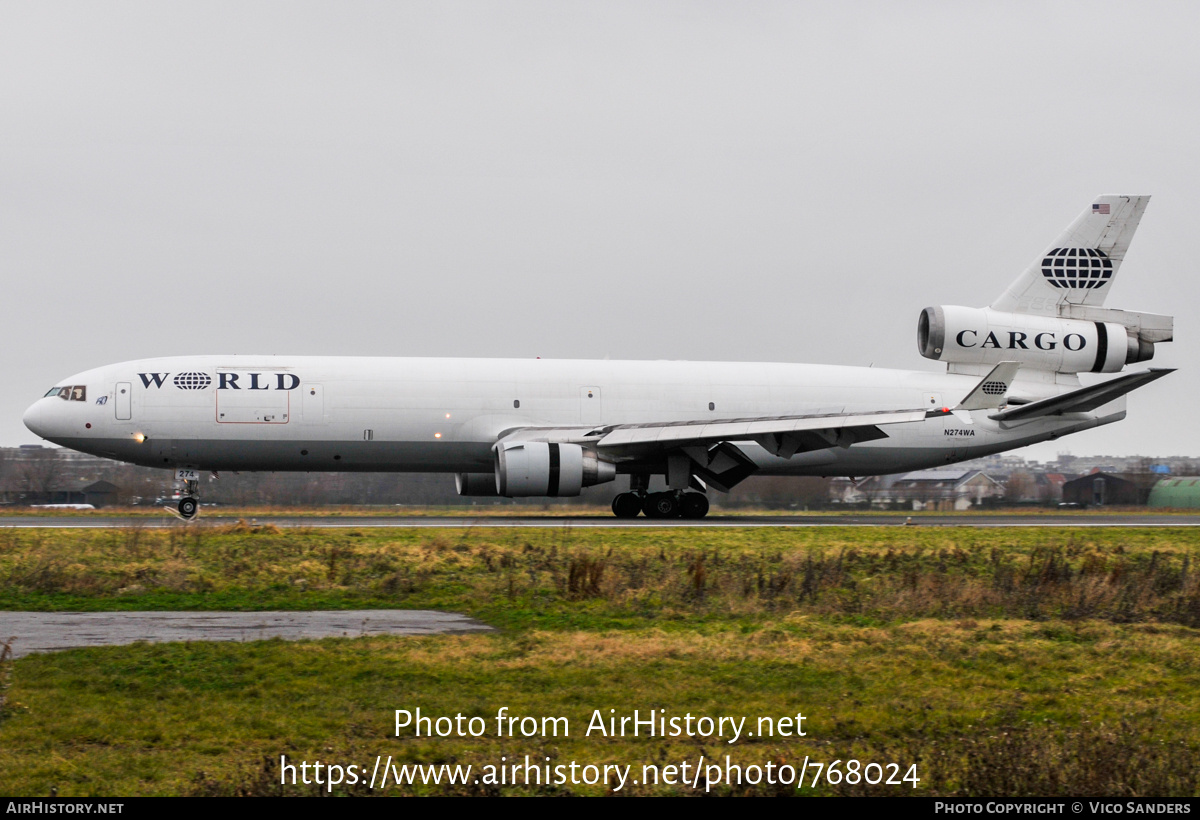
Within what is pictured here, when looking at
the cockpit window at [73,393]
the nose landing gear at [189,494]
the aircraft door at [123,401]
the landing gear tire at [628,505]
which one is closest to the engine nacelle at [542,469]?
the landing gear tire at [628,505]

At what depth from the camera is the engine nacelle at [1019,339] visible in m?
35.9

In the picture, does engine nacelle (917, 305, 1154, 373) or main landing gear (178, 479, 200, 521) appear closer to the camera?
main landing gear (178, 479, 200, 521)

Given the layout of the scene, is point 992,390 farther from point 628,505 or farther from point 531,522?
point 531,522

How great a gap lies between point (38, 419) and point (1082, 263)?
31.3 m

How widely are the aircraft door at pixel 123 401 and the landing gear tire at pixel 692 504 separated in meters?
14.9

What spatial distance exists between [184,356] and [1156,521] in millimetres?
29026

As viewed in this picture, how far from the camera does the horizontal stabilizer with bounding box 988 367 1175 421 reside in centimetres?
2945

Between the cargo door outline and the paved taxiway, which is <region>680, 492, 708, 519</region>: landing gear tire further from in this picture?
the cargo door outline

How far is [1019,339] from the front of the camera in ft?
118

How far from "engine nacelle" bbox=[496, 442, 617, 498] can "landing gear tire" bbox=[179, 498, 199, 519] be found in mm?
8231

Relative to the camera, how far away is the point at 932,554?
68.6 feet

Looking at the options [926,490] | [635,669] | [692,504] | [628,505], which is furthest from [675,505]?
[926,490]

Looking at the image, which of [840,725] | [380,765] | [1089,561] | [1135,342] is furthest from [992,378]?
[380,765]

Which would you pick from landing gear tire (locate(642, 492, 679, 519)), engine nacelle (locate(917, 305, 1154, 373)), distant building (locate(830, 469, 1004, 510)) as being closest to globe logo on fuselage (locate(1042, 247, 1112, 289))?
engine nacelle (locate(917, 305, 1154, 373))
